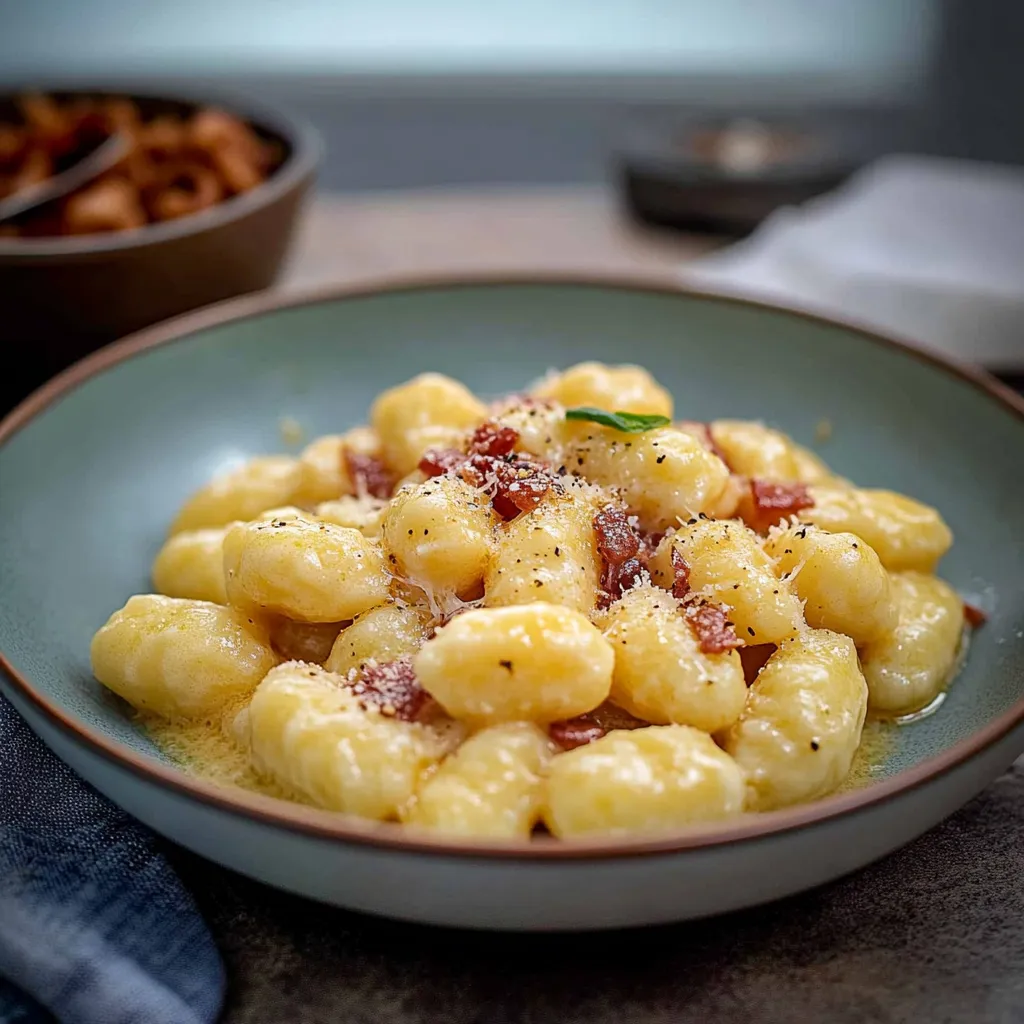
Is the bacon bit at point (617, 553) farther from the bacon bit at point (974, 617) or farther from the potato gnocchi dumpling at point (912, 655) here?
the bacon bit at point (974, 617)

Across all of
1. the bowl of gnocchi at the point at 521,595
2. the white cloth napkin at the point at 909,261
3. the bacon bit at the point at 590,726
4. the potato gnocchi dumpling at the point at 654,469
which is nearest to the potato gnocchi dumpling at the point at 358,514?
the bowl of gnocchi at the point at 521,595

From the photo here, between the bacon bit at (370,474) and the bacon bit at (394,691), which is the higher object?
the bacon bit at (394,691)

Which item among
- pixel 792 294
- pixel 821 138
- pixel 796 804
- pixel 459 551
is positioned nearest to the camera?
pixel 796 804

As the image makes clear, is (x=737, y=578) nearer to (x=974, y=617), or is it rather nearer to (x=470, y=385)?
(x=974, y=617)

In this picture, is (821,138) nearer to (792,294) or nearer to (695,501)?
(792,294)

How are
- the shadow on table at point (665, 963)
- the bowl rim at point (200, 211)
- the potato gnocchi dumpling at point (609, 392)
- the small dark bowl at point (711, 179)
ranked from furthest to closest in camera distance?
the small dark bowl at point (711, 179)
the bowl rim at point (200, 211)
the potato gnocchi dumpling at point (609, 392)
the shadow on table at point (665, 963)

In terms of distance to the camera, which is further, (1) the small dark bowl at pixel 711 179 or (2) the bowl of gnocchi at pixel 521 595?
(1) the small dark bowl at pixel 711 179

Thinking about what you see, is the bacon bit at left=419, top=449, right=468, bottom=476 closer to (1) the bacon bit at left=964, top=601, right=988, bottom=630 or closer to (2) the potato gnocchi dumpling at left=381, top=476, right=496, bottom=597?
(2) the potato gnocchi dumpling at left=381, top=476, right=496, bottom=597

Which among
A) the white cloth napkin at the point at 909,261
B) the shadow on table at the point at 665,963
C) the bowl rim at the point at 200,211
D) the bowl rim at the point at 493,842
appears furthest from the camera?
the white cloth napkin at the point at 909,261

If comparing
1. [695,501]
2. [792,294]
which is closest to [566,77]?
[792,294]
